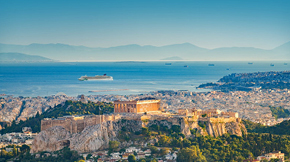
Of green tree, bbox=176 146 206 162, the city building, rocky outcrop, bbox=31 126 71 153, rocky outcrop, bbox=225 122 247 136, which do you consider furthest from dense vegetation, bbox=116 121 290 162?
rocky outcrop, bbox=31 126 71 153

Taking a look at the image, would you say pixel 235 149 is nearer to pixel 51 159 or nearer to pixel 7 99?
pixel 51 159

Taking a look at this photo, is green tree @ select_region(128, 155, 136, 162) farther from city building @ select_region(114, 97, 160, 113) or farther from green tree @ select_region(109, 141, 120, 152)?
city building @ select_region(114, 97, 160, 113)

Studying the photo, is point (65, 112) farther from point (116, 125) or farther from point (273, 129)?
point (273, 129)

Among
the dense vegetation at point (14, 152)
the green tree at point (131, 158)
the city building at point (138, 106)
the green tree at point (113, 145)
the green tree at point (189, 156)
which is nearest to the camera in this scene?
the green tree at point (131, 158)

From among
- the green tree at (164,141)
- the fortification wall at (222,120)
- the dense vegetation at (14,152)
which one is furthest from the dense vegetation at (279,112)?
the dense vegetation at (14,152)

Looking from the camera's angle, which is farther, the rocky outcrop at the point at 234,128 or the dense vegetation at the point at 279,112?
the dense vegetation at the point at 279,112

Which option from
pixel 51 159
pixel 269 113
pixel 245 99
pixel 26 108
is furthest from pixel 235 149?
pixel 245 99

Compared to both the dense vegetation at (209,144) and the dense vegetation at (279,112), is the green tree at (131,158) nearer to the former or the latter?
the dense vegetation at (209,144)
